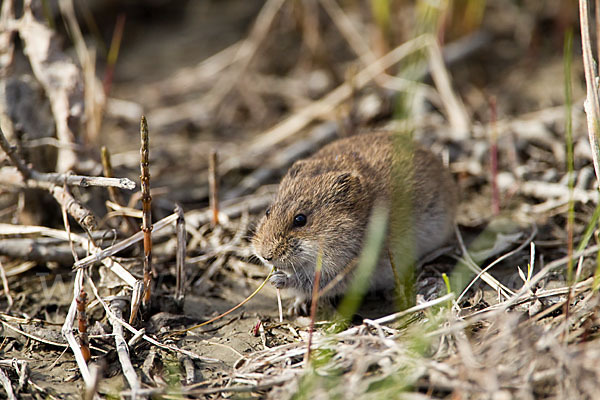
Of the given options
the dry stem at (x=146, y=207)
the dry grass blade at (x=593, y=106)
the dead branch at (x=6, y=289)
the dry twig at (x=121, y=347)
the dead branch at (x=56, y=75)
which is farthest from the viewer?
the dead branch at (x=56, y=75)

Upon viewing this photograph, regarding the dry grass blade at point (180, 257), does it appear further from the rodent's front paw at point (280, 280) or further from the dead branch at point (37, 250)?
the dead branch at point (37, 250)

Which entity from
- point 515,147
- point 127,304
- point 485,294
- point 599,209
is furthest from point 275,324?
point 515,147

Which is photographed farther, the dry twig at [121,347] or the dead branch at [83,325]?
the dead branch at [83,325]

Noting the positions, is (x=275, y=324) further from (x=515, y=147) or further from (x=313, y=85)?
(x=313, y=85)

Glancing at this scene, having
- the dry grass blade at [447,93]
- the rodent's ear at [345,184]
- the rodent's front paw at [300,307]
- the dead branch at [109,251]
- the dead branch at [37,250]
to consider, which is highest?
the dry grass blade at [447,93]

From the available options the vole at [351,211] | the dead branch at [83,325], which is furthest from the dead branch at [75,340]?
the vole at [351,211]

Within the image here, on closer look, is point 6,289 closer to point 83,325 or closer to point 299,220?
point 83,325

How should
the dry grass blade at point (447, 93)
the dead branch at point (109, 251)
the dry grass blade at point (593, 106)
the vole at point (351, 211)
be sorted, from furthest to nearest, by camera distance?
the dry grass blade at point (447, 93)
the vole at point (351, 211)
the dead branch at point (109, 251)
the dry grass blade at point (593, 106)

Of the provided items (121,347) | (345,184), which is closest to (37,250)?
(121,347)
